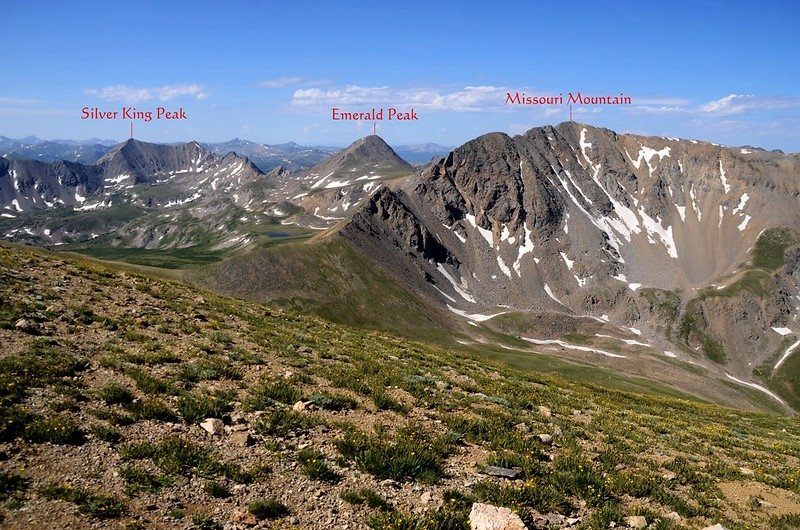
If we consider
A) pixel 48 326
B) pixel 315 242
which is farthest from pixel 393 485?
pixel 315 242

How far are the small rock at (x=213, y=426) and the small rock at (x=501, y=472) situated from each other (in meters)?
7.86

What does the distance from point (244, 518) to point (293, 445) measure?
3272mm

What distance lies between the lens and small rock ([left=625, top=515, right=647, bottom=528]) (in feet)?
38.3

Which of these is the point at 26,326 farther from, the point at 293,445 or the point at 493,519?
the point at 493,519

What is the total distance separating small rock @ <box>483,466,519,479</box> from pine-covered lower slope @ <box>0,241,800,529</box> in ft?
0.60

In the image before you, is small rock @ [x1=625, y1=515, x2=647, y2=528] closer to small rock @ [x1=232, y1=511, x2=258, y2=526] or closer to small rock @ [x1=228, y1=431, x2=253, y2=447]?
small rock @ [x1=232, y1=511, x2=258, y2=526]

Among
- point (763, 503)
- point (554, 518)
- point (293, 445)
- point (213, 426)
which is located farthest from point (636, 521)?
point (213, 426)

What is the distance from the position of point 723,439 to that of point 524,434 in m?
13.6

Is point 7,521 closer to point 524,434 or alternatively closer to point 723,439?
point 524,434

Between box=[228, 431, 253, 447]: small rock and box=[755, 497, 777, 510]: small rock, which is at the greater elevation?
box=[228, 431, 253, 447]: small rock

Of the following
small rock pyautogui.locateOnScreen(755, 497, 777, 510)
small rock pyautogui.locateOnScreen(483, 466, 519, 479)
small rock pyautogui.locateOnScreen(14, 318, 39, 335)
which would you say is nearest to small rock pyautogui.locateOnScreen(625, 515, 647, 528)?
small rock pyautogui.locateOnScreen(483, 466, 519, 479)

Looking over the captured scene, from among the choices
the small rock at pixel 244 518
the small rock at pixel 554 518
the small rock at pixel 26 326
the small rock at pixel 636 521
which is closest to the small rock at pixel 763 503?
the small rock at pixel 636 521

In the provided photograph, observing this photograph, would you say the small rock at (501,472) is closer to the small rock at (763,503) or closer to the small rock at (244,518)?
the small rock at (244,518)

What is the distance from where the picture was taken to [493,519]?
10.7m
